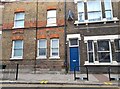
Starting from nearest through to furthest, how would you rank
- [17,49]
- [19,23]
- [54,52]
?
[54,52] < [17,49] < [19,23]

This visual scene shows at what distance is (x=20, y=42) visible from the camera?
17.4 meters

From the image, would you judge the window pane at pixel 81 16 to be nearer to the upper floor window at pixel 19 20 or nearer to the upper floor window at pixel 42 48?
the upper floor window at pixel 42 48

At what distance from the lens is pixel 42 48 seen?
16.9m

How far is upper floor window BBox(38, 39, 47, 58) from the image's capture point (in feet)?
Answer: 55.0

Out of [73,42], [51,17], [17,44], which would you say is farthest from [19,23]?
[73,42]

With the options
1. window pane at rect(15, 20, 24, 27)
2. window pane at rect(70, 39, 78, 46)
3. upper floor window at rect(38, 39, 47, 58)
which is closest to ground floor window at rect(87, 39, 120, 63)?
window pane at rect(70, 39, 78, 46)

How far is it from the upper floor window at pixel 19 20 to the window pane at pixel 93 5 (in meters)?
6.77

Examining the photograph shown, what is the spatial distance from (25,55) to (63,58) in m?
3.83

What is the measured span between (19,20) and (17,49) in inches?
120

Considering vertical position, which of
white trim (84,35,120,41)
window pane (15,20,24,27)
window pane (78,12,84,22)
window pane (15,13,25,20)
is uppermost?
window pane (15,13,25,20)

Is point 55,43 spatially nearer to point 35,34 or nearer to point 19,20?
point 35,34

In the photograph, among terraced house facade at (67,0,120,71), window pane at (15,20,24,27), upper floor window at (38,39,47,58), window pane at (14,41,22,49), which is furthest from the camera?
window pane at (15,20,24,27)

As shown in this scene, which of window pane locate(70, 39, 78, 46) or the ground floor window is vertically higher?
window pane locate(70, 39, 78, 46)

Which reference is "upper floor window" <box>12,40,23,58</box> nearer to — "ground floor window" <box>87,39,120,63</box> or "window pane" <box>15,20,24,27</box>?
"window pane" <box>15,20,24,27</box>
